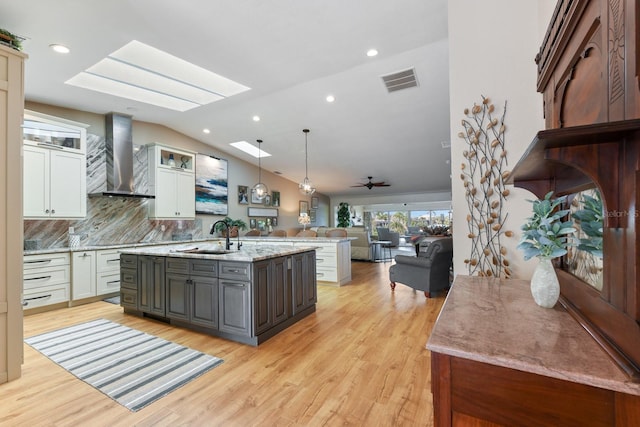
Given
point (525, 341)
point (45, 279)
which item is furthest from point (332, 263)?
point (525, 341)

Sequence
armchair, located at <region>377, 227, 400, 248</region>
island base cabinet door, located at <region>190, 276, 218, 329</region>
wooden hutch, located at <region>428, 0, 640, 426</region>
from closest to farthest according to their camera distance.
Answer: wooden hutch, located at <region>428, 0, 640, 426</region>, island base cabinet door, located at <region>190, 276, 218, 329</region>, armchair, located at <region>377, 227, 400, 248</region>

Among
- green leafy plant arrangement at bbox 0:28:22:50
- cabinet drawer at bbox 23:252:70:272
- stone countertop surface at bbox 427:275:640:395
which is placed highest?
green leafy plant arrangement at bbox 0:28:22:50

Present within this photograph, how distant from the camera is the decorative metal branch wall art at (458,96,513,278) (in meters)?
1.99

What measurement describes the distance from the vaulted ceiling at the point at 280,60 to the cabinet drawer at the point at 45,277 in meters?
2.57

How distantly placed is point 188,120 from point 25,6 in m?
3.62

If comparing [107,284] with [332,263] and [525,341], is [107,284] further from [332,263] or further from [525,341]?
[525,341]

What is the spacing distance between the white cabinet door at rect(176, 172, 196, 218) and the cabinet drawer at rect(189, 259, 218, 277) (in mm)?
3505

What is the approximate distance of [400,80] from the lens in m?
4.45

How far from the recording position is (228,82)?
4.61 meters

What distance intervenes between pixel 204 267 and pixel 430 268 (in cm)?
322

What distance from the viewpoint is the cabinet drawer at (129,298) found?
3.72 m

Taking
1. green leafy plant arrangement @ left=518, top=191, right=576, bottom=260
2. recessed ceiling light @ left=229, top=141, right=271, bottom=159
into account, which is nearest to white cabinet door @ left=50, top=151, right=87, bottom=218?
recessed ceiling light @ left=229, top=141, right=271, bottom=159

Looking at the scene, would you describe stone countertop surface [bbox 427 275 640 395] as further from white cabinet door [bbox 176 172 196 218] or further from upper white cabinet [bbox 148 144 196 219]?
white cabinet door [bbox 176 172 196 218]

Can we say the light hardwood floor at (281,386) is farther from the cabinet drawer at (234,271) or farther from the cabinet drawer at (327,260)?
the cabinet drawer at (327,260)
